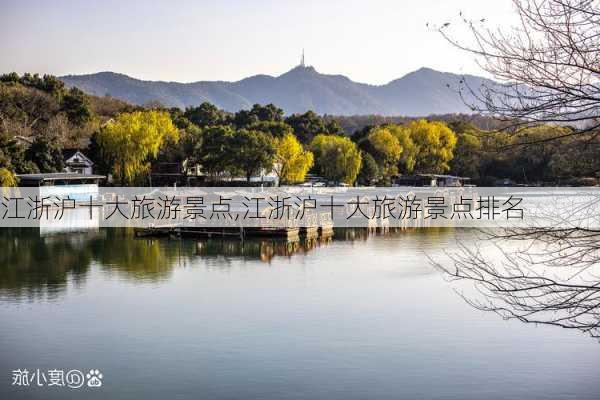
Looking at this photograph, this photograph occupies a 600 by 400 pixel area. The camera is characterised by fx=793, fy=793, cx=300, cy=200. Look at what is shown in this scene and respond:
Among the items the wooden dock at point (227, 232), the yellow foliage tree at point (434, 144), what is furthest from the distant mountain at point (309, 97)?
the wooden dock at point (227, 232)

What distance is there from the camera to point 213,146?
35625 mm

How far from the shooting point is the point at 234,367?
8797mm

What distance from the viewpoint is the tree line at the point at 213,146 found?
35062 millimetres

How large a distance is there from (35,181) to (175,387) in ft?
76.3

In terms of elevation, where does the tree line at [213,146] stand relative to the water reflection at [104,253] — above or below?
above

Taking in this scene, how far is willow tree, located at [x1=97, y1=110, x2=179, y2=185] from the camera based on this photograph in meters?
35.0

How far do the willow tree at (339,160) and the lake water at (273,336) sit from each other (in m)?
22.6

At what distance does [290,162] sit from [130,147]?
24.7 feet

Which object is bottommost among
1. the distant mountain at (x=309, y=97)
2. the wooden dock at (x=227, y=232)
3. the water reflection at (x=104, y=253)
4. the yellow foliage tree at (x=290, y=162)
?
the water reflection at (x=104, y=253)

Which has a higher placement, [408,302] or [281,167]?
[281,167]

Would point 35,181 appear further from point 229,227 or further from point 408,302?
point 408,302

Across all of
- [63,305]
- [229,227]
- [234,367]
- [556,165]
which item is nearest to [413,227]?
[229,227]

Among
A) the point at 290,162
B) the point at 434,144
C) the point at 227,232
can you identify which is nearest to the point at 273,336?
the point at 227,232

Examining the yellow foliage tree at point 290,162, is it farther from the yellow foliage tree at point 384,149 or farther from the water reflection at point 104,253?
the water reflection at point 104,253
